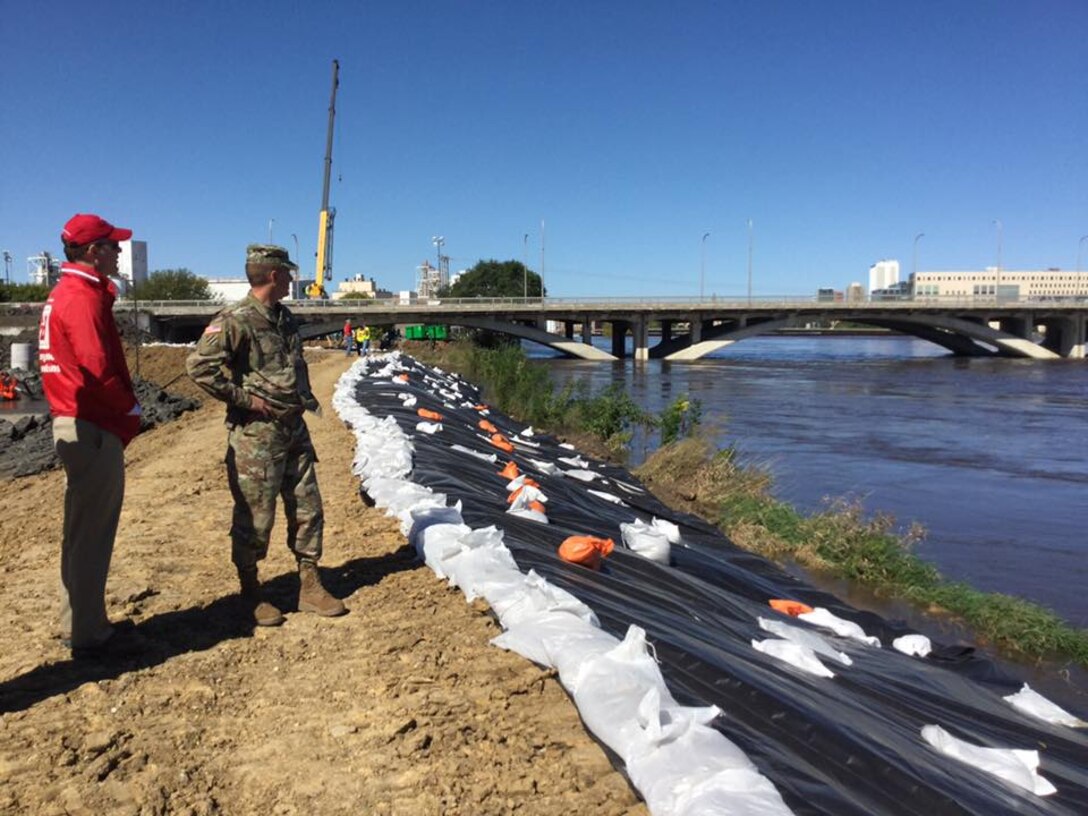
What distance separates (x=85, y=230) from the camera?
11.3 ft

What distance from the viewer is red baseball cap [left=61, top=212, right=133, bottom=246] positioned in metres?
3.41

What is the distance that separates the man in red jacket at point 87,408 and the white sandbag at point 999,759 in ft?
11.6

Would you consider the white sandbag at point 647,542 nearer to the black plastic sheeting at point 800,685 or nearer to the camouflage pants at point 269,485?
the black plastic sheeting at point 800,685

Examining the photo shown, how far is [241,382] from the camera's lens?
3902 millimetres

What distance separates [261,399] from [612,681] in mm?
2027

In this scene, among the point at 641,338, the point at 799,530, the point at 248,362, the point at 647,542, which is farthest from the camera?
the point at 641,338

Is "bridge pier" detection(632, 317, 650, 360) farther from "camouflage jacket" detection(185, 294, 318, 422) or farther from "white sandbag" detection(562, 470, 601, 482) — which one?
"camouflage jacket" detection(185, 294, 318, 422)

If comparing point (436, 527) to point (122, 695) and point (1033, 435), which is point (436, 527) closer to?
point (122, 695)

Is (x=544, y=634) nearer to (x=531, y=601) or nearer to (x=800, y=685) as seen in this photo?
(x=531, y=601)

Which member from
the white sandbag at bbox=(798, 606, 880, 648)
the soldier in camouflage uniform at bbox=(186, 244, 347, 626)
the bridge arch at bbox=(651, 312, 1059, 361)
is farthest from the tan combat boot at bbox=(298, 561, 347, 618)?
the bridge arch at bbox=(651, 312, 1059, 361)

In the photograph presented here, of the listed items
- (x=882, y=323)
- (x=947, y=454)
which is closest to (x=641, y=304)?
(x=882, y=323)

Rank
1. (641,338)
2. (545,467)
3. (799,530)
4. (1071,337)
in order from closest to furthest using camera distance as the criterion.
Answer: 1. (799,530)
2. (545,467)
3. (641,338)
4. (1071,337)

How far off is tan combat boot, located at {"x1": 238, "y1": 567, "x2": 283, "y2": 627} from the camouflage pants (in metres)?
0.08

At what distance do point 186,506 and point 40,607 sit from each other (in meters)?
2.49
